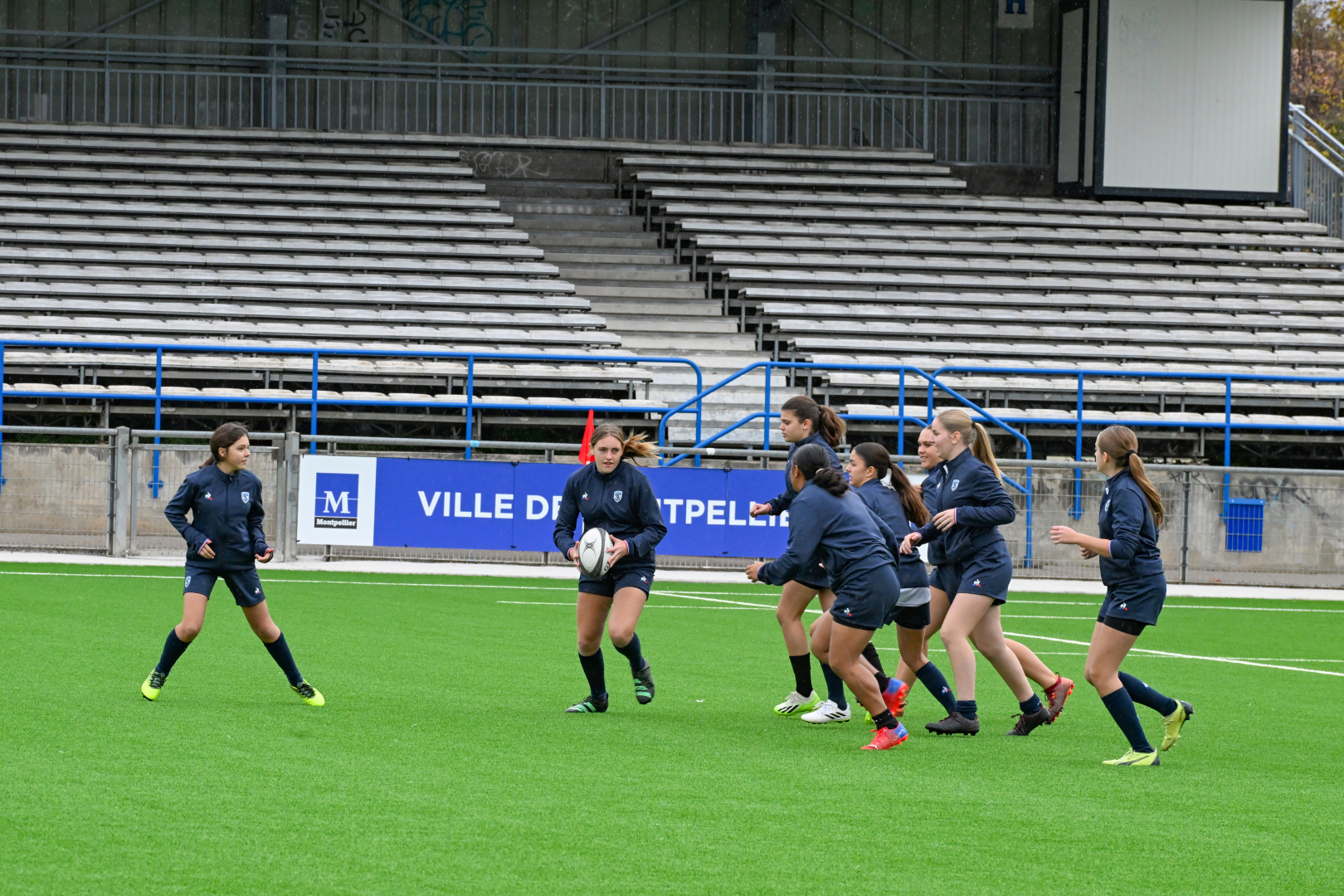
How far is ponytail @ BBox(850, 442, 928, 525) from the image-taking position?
29.7 ft

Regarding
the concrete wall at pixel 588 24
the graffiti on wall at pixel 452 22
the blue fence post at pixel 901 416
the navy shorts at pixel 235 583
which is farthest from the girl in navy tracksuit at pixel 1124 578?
the graffiti on wall at pixel 452 22

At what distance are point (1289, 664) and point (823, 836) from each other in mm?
8086

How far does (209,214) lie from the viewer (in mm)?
25516

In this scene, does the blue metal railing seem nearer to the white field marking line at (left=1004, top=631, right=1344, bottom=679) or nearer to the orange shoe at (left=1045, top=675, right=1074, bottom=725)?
the white field marking line at (left=1004, top=631, right=1344, bottom=679)

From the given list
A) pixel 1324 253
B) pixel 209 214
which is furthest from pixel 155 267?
pixel 1324 253

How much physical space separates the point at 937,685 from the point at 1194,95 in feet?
76.8

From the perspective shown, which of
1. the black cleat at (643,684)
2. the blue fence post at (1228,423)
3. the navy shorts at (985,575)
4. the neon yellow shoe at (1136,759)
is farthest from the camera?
the blue fence post at (1228,423)

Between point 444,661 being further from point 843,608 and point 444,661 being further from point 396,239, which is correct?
point 396,239

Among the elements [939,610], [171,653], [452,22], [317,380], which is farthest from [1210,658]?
[452,22]

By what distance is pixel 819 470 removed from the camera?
324 inches

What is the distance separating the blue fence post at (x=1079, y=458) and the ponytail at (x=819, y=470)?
11389 mm

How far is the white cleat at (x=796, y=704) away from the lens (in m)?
9.34

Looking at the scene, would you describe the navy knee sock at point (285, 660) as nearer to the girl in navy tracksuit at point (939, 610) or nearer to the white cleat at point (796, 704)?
the white cleat at point (796, 704)

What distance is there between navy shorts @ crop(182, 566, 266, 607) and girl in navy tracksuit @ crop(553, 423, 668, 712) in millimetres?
1735
